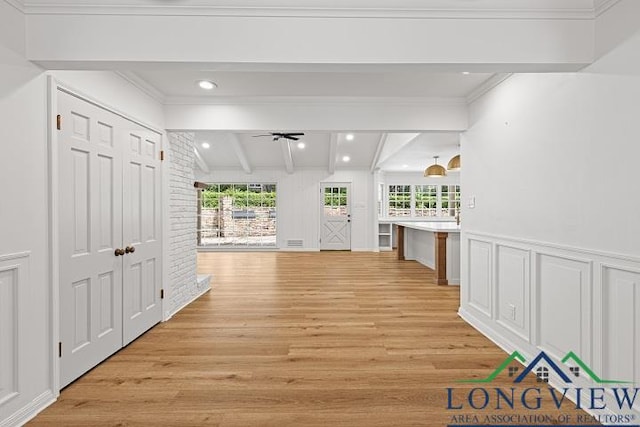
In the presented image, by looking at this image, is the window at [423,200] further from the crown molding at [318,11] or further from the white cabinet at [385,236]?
the crown molding at [318,11]

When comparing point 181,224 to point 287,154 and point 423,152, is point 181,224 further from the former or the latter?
point 423,152

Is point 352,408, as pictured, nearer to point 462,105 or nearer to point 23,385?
point 23,385

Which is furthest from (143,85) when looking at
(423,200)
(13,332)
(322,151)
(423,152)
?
(423,200)

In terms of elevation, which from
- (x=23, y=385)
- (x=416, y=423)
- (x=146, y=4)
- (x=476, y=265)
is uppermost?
(x=146, y=4)

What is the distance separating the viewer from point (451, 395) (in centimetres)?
213

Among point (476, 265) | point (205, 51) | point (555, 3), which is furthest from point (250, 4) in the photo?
point (476, 265)

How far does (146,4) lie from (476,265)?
345 centimetres

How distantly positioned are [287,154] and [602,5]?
265 inches

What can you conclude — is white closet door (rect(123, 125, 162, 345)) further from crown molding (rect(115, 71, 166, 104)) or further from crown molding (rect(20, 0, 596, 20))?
crown molding (rect(20, 0, 596, 20))

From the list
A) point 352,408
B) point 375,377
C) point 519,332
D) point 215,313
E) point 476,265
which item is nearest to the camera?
point 352,408

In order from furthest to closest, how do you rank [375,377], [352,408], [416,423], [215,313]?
1. [215,313]
2. [375,377]
3. [352,408]
4. [416,423]

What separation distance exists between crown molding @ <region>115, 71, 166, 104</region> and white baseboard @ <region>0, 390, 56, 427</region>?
7.79 ft

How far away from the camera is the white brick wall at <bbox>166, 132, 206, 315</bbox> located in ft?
12.4

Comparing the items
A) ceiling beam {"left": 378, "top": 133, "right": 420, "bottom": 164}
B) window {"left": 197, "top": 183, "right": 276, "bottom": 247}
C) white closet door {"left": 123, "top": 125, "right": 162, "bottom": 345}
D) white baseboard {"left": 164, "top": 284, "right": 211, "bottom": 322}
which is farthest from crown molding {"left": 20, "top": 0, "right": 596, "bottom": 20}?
window {"left": 197, "top": 183, "right": 276, "bottom": 247}
